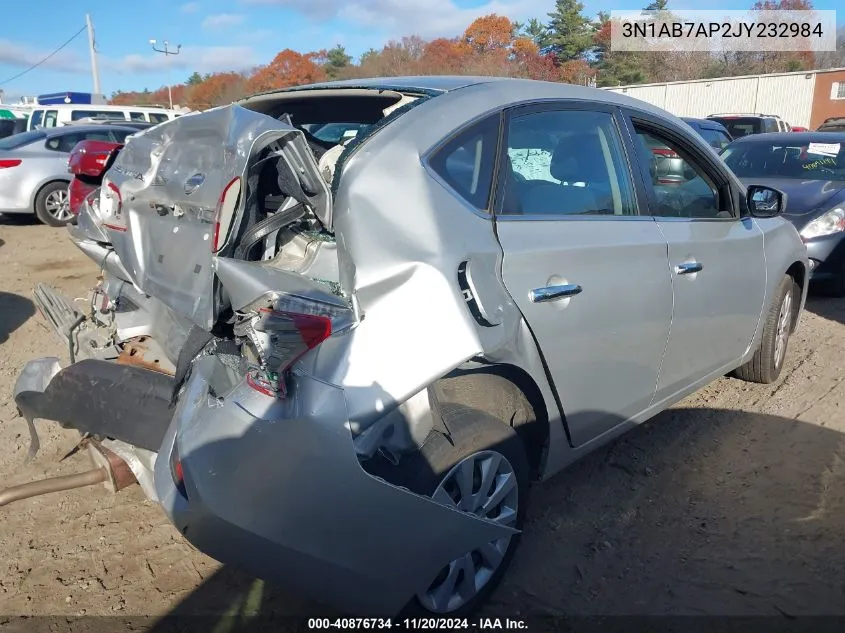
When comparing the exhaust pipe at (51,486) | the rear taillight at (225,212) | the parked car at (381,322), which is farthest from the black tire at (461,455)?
the exhaust pipe at (51,486)

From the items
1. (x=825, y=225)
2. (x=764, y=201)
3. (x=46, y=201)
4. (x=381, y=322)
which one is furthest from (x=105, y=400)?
(x=46, y=201)

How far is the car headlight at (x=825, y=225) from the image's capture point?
630cm

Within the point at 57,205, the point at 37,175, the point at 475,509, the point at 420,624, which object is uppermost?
the point at 37,175

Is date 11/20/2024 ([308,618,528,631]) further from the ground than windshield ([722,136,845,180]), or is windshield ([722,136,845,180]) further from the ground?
windshield ([722,136,845,180])

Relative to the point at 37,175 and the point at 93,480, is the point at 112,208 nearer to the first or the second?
the point at 93,480

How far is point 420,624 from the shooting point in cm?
232

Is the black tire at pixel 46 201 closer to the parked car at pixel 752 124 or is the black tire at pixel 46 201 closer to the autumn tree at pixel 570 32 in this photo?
the parked car at pixel 752 124

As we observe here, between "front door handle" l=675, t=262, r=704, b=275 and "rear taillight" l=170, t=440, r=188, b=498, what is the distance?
2200mm

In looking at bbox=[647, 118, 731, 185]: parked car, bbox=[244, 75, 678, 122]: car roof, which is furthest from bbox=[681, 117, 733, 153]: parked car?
bbox=[244, 75, 678, 122]: car roof

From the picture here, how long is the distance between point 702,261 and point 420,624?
208cm

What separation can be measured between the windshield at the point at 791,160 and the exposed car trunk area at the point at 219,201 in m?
5.95

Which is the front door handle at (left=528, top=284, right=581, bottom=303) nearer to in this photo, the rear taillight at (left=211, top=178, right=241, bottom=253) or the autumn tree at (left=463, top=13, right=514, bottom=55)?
the rear taillight at (left=211, top=178, right=241, bottom=253)

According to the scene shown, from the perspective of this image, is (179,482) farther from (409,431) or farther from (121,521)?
(121,521)

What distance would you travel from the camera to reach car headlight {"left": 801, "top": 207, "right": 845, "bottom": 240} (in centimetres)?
630
